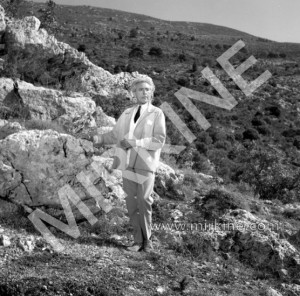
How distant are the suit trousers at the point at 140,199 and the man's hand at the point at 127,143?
320 millimetres

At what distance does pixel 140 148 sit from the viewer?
5.34 meters

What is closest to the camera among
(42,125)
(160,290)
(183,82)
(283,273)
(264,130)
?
(160,290)

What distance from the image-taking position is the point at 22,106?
401 inches

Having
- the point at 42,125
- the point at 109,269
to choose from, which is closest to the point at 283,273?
the point at 109,269

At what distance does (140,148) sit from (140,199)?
0.68 metres

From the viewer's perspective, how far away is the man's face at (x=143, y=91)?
5293 millimetres

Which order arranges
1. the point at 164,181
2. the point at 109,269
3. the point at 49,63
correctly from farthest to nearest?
1. the point at 49,63
2. the point at 164,181
3. the point at 109,269

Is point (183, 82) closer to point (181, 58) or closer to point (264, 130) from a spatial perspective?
point (264, 130)

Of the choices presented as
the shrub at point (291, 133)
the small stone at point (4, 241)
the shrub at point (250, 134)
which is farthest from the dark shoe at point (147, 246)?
the shrub at point (291, 133)

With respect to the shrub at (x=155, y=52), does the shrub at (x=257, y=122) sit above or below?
below

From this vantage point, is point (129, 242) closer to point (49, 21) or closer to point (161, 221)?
point (161, 221)

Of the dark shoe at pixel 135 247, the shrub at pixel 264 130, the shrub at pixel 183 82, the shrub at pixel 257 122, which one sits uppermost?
the shrub at pixel 183 82

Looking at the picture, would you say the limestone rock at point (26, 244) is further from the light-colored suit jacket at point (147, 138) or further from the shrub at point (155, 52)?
the shrub at point (155, 52)

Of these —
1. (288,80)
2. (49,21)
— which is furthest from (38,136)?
(288,80)
